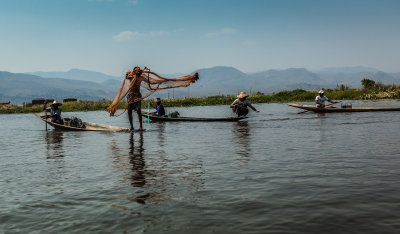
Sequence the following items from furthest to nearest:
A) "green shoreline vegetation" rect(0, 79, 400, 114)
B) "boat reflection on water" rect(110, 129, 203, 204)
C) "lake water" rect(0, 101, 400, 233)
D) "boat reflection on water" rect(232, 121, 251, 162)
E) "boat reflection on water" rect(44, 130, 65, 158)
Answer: "green shoreline vegetation" rect(0, 79, 400, 114) < "boat reflection on water" rect(44, 130, 65, 158) < "boat reflection on water" rect(232, 121, 251, 162) < "boat reflection on water" rect(110, 129, 203, 204) < "lake water" rect(0, 101, 400, 233)

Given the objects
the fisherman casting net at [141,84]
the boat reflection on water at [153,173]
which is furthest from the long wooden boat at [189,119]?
the boat reflection on water at [153,173]

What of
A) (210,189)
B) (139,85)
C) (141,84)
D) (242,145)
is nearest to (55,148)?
(139,85)

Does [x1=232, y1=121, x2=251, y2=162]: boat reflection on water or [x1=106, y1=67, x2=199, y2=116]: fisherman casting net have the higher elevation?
[x1=106, y1=67, x2=199, y2=116]: fisherman casting net

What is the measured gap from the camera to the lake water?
17.8ft

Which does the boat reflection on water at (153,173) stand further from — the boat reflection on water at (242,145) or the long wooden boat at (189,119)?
the long wooden boat at (189,119)

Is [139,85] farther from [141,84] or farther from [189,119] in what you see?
[189,119]

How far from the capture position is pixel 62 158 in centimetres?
1202

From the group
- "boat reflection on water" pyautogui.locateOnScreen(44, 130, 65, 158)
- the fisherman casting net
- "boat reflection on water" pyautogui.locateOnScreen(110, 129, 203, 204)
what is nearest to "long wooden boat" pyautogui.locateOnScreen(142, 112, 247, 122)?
the fisherman casting net

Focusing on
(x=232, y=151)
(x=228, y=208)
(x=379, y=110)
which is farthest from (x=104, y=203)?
(x=379, y=110)

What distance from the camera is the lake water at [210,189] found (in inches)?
214

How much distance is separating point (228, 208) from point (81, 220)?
227 centimetres

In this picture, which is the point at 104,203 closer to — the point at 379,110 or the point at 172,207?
the point at 172,207

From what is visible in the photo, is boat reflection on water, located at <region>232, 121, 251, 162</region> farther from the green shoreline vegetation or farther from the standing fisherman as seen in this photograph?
the green shoreline vegetation

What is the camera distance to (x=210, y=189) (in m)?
7.24
